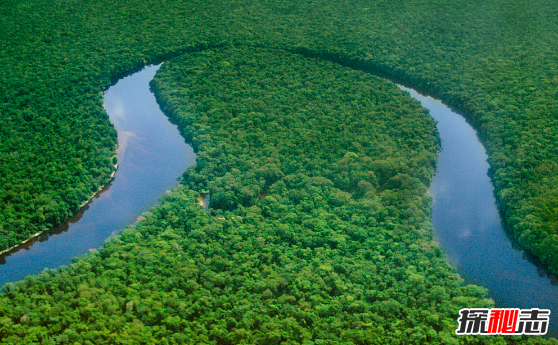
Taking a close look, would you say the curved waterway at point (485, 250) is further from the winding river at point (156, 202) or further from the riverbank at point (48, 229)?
the riverbank at point (48, 229)

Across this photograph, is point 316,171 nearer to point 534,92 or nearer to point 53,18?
point 534,92

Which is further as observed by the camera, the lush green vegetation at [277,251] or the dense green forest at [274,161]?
the dense green forest at [274,161]

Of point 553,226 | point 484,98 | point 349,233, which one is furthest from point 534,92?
point 349,233

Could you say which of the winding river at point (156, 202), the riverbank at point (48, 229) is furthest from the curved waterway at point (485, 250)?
the riverbank at point (48, 229)

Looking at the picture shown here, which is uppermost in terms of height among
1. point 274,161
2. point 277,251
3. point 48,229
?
point 274,161

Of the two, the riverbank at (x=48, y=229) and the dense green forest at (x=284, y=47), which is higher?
the dense green forest at (x=284, y=47)

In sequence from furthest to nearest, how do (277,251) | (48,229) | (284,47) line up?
(284,47) → (48,229) → (277,251)

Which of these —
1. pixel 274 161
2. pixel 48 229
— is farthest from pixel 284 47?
pixel 48 229

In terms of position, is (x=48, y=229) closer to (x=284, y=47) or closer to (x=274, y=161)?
(x=274, y=161)
